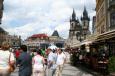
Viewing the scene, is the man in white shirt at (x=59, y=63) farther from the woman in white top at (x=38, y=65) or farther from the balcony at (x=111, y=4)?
the balcony at (x=111, y=4)

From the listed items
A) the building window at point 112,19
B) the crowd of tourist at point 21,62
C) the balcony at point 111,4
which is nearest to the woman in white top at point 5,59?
the crowd of tourist at point 21,62

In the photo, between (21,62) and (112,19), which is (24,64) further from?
(112,19)

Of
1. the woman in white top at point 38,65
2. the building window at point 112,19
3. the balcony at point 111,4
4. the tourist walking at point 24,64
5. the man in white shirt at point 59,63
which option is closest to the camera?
the tourist walking at point 24,64

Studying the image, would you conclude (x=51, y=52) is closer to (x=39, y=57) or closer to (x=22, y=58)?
(x=39, y=57)

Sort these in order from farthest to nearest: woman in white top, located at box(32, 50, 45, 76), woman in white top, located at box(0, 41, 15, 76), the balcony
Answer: the balcony → woman in white top, located at box(32, 50, 45, 76) → woman in white top, located at box(0, 41, 15, 76)

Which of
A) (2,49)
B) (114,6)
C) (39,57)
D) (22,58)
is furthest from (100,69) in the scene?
(114,6)

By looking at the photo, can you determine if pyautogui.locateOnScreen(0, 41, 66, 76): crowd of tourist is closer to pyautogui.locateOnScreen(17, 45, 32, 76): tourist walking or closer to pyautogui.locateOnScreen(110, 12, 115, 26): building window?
pyautogui.locateOnScreen(17, 45, 32, 76): tourist walking

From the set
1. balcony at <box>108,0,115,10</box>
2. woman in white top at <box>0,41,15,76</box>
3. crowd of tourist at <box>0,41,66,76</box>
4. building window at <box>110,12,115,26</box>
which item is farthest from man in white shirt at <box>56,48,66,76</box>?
building window at <box>110,12,115,26</box>

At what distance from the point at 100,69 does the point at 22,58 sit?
46.3 feet

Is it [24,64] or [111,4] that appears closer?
[24,64]

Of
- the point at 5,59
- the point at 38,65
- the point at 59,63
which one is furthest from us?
the point at 59,63

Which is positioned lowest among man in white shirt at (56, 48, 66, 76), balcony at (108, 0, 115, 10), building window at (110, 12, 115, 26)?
man in white shirt at (56, 48, 66, 76)

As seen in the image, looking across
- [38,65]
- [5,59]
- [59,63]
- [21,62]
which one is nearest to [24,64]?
[21,62]

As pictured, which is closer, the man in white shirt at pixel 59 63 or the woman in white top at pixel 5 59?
the woman in white top at pixel 5 59
